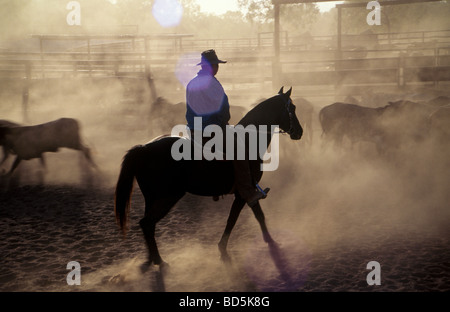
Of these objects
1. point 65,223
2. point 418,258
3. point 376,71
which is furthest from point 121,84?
point 418,258

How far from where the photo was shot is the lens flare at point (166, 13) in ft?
261

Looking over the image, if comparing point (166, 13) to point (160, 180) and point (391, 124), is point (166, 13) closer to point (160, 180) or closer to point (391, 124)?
point (391, 124)

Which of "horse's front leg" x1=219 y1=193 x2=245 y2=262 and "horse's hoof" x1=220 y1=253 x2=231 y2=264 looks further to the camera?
"horse's front leg" x1=219 y1=193 x2=245 y2=262

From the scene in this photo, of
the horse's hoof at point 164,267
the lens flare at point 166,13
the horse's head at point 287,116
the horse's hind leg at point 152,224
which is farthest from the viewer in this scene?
the lens flare at point 166,13

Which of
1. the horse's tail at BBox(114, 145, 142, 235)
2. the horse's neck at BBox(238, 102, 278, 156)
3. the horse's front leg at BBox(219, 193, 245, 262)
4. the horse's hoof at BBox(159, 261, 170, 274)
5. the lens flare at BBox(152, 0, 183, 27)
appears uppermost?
the lens flare at BBox(152, 0, 183, 27)

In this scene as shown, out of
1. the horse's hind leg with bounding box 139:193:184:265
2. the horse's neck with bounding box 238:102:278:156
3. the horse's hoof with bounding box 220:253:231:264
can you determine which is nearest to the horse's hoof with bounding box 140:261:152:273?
the horse's hind leg with bounding box 139:193:184:265

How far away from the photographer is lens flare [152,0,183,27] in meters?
79.6

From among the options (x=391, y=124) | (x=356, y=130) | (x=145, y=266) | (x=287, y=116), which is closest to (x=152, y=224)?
(x=145, y=266)

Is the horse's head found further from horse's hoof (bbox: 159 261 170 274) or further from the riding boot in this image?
horse's hoof (bbox: 159 261 170 274)

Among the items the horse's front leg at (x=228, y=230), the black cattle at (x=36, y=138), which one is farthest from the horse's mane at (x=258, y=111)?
the black cattle at (x=36, y=138)

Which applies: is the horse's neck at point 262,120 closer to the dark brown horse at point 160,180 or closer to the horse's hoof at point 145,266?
the dark brown horse at point 160,180

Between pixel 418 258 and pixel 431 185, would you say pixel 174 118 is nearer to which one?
pixel 431 185

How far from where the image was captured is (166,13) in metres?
83.4
